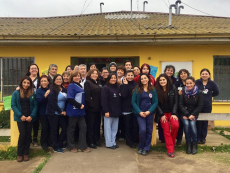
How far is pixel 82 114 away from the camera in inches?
171

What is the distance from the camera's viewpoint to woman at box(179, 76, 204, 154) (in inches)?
171

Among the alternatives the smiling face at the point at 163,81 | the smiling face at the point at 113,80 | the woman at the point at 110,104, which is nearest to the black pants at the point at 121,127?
the woman at the point at 110,104

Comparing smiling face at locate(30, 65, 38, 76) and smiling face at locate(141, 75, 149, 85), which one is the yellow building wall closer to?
smiling face at locate(30, 65, 38, 76)

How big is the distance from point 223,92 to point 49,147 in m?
5.73

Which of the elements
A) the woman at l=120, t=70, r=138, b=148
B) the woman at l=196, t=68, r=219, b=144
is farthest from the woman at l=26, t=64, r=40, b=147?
the woman at l=196, t=68, r=219, b=144

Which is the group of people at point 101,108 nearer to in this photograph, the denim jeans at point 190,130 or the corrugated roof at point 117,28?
the denim jeans at point 190,130

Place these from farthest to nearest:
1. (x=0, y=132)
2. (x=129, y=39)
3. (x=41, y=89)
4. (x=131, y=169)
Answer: (x=129, y=39), (x=0, y=132), (x=41, y=89), (x=131, y=169)

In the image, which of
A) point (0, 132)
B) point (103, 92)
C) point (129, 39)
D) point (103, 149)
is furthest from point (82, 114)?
point (129, 39)

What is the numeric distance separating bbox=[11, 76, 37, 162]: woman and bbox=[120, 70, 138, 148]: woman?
1.80 metres

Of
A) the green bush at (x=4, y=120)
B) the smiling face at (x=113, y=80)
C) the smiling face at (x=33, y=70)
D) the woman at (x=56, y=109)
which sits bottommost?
the green bush at (x=4, y=120)

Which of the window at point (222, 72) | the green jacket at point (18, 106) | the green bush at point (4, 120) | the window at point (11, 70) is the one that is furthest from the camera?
the window at point (11, 70)

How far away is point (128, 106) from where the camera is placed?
4578 millimetres

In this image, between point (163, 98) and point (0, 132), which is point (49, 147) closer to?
point (0, 132)

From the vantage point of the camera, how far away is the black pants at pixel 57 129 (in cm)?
424
